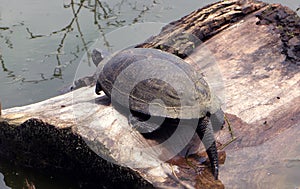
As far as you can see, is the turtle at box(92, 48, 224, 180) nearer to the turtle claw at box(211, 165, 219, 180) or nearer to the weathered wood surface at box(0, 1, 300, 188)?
the turtle claw at box(211, 165, 219, 180)

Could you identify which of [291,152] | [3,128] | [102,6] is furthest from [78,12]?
[291,152]

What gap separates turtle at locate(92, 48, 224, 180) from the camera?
11.2 ft

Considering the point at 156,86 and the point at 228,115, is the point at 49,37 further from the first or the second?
the point at 228,115

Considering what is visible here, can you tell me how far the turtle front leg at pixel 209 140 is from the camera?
129 inches

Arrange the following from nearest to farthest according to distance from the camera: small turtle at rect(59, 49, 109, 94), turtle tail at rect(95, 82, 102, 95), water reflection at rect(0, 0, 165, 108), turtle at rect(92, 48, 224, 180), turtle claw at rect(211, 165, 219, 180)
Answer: turtle claw at rect(211, 165, 219, 180)
turtle at rect(92, 48, 224, 180)
turtle tail at rect(95, 82, 102, 95)
small turtle at rect(59, 49, 109, 94)
water reflection at rect(0, 0, 165, 108)

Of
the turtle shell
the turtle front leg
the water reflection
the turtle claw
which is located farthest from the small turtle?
the turtle claw

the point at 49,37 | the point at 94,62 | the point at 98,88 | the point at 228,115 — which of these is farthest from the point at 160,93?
the point at 49,37

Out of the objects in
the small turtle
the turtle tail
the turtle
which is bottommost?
the small turtle

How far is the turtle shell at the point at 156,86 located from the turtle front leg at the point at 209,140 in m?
0.09

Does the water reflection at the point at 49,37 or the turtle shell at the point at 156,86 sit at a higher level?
the turtle shell at the point at 156,86

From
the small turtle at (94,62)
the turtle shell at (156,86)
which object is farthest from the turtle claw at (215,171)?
the small turtle at (94,62)

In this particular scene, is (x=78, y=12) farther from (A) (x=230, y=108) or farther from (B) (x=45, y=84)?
(A) (x=230, y=108)

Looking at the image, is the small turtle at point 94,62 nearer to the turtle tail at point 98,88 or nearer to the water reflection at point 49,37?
the water reflection at point 49,37

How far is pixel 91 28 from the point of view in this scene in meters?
7.61
